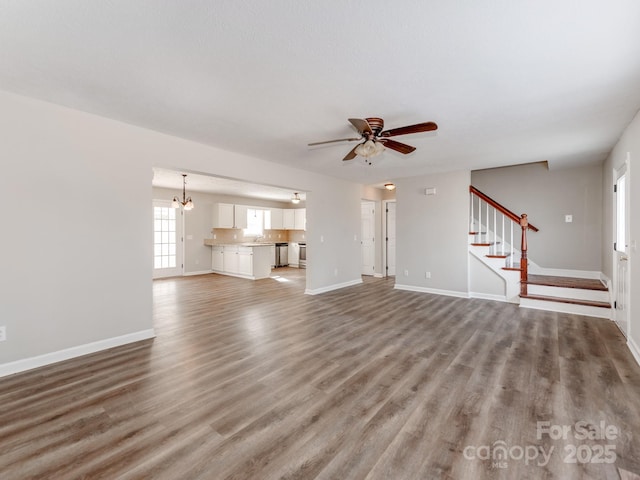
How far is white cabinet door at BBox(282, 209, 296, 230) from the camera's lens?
10.8 metres

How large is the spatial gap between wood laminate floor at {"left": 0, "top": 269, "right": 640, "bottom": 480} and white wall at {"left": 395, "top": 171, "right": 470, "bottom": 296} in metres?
2.06

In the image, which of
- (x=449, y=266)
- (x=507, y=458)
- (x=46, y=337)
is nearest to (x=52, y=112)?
(x=46, y=337)

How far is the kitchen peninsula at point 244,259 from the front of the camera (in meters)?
8.05

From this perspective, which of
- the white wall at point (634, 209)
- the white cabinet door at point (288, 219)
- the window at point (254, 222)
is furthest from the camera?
the white cabinet door at point (288, 219)

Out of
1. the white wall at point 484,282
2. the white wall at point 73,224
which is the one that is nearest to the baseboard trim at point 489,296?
the white wall at point 484,282

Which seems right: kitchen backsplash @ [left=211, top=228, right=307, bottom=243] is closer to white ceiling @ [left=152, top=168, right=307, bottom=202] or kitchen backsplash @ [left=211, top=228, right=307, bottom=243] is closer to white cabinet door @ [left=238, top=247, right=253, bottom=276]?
white ceiling @ [left=152, top=168, right=307, bottom=202]

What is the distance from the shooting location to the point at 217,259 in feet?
30.3

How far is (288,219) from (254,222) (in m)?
1.35

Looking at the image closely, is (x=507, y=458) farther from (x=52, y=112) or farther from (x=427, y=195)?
(x=427, y=195)

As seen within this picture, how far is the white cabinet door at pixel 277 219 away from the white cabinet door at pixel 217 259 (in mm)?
2111

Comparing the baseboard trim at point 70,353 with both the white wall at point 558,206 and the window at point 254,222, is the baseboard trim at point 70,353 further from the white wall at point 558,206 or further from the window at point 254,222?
the white wall at point 558,206

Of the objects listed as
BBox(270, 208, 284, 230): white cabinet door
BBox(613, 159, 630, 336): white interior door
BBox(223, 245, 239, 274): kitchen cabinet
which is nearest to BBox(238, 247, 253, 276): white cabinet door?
BBox(223, 245, 239, 274): kitchen cabinet

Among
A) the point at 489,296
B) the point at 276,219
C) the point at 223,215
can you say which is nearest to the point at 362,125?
the point at 489,296

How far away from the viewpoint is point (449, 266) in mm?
5926
